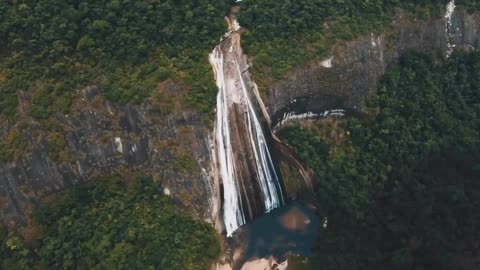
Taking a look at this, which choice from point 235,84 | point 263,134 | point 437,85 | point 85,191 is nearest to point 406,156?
point 437,85

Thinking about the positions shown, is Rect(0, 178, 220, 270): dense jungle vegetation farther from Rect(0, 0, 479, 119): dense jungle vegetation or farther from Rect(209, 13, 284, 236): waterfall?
Rect(0, 0, 479, 119): dense jungle vegetation

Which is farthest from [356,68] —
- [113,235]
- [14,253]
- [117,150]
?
[14,253]

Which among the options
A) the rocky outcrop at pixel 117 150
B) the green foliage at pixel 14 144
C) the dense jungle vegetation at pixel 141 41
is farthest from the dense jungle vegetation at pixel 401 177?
the green foliage at pixel 14 144

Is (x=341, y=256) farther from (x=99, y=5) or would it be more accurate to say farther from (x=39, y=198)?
(x=99, y=5)

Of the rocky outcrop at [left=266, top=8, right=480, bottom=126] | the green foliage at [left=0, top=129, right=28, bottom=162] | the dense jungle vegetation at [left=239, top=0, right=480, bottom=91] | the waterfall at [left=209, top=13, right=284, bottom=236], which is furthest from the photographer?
the rocky outcrop at [left=266, top=8, right=480, bottom=126]

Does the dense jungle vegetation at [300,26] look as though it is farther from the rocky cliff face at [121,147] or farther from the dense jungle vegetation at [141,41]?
the rocky cliff face at [121,147]

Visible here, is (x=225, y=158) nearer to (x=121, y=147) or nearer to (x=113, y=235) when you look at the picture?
(x=121, y=147)

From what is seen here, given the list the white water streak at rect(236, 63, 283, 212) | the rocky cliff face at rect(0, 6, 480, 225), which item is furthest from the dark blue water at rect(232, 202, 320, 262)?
the rocky cliff face at rect(0, 6, 480, 225)
